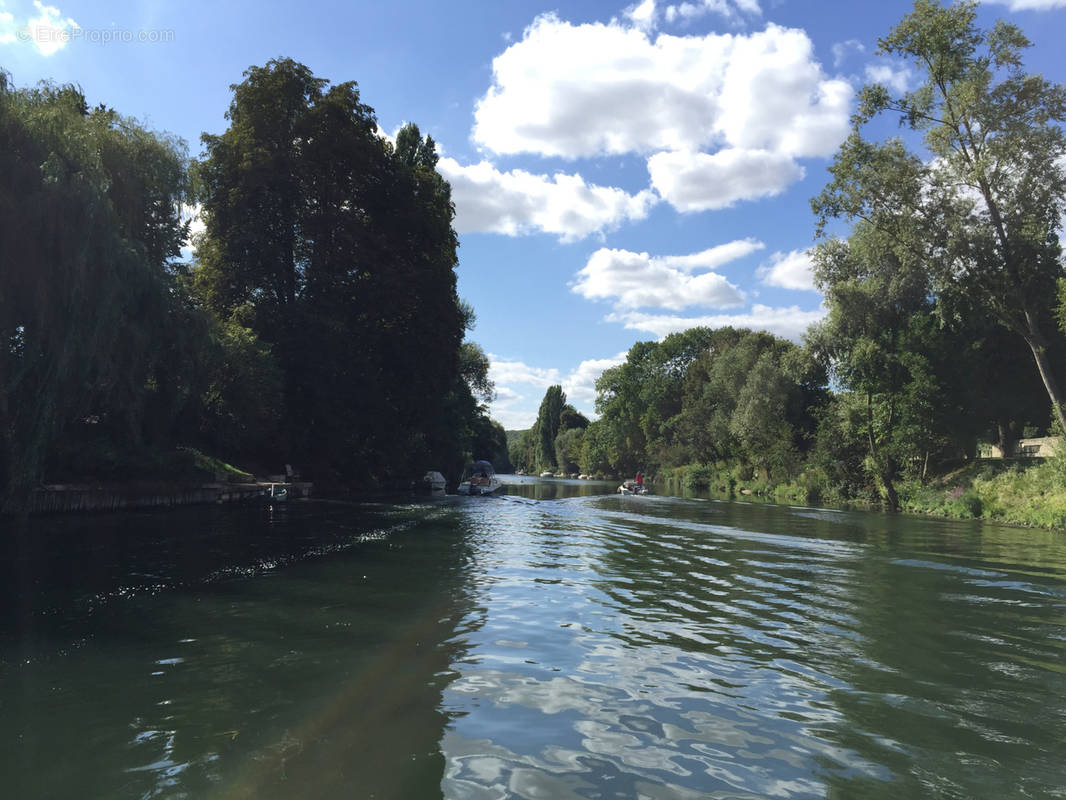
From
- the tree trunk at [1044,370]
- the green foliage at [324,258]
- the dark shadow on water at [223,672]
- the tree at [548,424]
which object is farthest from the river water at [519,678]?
the tree at [548,424]

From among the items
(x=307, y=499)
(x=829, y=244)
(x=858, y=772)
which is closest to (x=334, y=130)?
(x=307, y=499)

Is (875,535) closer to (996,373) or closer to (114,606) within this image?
(114,606)

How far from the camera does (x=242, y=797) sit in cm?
429

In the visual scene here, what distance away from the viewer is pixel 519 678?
22.6 feet

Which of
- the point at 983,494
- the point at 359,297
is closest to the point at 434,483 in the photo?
the point at 359,297

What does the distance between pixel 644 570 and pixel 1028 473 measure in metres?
25.4

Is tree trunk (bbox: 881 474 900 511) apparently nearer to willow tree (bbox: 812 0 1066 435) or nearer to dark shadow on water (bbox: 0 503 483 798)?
willow tree (bbox: 812 0 1066 435)

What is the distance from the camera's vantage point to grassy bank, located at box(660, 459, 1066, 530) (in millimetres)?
26969

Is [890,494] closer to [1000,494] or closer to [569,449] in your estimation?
[1000,494]

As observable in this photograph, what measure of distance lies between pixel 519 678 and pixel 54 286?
14.0 meters

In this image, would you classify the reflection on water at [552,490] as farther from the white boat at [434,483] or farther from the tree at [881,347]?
the tree at [881,347]

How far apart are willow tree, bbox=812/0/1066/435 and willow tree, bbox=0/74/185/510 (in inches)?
1165

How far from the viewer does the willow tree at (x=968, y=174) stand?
2650 centimetres

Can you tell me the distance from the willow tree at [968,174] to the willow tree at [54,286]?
29.6 metres
